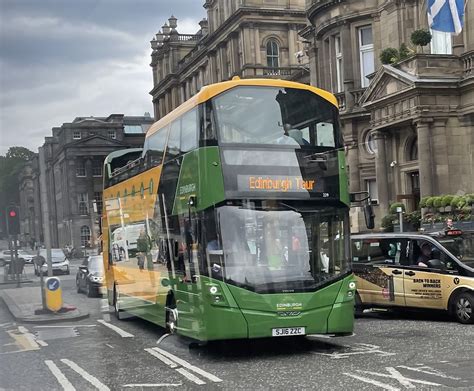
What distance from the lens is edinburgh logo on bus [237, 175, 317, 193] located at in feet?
35.6

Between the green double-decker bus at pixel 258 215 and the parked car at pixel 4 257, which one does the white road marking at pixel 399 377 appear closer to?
the green double-decker bus at pixel 258 215

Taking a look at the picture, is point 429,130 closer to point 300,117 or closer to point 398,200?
point 398,200

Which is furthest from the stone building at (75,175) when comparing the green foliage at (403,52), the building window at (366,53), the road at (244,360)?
the building window at (366,53)

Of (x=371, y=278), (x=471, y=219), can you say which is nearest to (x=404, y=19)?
(x=471, y=219)

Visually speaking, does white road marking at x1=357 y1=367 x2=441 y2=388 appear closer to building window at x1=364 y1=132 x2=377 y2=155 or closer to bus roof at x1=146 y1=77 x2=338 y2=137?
bus roof at x1=146 y1=77 x2=338 y2=137

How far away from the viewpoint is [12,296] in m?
17.3

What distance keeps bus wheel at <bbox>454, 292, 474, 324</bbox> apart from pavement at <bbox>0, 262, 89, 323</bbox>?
8.35m

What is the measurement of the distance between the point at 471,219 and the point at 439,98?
6279 mm

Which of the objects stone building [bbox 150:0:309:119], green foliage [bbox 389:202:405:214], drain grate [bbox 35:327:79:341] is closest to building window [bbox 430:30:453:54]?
green foliage [bbox 389:202:405:214]

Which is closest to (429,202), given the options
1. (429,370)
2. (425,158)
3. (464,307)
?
(425,158)

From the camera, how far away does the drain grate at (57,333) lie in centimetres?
1378

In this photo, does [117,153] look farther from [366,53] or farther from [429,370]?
[366,53]

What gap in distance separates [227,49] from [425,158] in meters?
8.41

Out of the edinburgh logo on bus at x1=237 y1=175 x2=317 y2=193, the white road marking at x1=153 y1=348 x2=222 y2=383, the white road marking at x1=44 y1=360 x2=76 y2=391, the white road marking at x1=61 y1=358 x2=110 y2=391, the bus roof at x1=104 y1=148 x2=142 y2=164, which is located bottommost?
the white road marking at x1=153 y1=348 x2=222 y2=383
